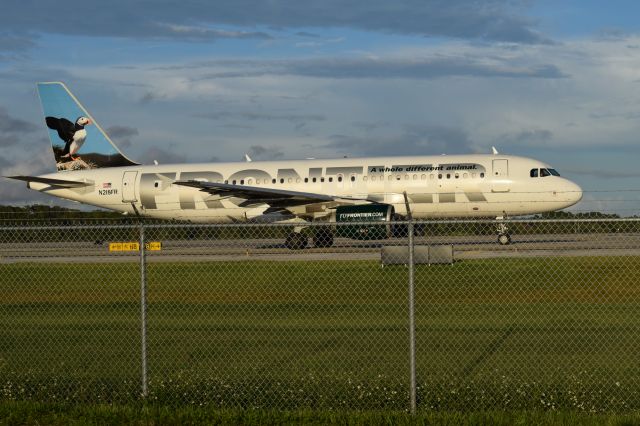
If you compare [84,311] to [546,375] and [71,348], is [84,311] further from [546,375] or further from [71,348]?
[546,375]

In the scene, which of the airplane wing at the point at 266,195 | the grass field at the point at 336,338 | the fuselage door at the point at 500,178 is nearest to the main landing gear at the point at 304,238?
the airplane wing at the point at 266,195

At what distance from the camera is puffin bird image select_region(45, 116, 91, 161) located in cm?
4509

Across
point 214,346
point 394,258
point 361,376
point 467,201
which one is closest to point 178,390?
point 361,376

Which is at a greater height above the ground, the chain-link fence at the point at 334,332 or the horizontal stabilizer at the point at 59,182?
the horizontal stabilizer at the point at 59,182

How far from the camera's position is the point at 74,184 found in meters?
43.5

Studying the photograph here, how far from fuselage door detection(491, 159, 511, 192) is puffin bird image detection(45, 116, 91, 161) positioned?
2089cm

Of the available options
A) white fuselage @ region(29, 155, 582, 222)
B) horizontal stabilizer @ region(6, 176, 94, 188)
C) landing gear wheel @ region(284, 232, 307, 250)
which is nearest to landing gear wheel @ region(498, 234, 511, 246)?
white fuselage @ region(29, 155, 582, 222)

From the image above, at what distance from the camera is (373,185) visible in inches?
1465

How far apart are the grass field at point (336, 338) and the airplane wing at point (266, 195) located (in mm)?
10251

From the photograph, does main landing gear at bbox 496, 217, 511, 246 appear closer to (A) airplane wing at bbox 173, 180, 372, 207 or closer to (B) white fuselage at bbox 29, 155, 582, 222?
(B) white fuselage at bbox 29, 155, 582, 222

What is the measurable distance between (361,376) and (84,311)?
9.25m

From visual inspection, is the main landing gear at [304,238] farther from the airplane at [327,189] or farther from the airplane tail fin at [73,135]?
the airplane tail fin at [73,135]

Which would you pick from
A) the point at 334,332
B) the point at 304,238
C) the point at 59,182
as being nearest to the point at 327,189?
the point at 304,238

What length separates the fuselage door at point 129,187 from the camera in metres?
42.0
